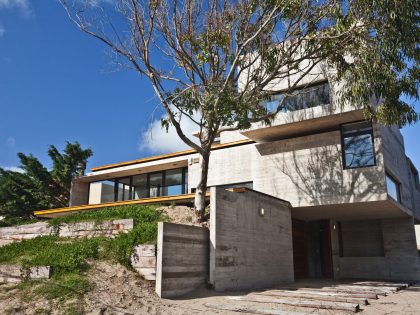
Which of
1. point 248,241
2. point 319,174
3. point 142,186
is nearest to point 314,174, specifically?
point 319,174

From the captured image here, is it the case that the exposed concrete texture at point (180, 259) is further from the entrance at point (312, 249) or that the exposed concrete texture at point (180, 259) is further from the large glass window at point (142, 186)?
the large glass window at point (142, 186)

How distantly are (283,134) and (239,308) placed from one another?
10.4 meters

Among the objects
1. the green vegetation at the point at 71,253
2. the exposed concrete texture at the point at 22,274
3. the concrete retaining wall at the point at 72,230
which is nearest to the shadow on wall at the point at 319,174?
the green vegetation at the point at 71,253

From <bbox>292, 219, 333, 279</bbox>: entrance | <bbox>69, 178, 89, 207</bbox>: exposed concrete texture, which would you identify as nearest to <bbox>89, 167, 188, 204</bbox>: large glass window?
<bbox>69, 178, 89, 207</bbox>: exposed concrete texture

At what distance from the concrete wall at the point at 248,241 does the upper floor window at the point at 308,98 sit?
3.92 metres

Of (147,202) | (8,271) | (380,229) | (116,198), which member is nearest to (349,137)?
(380,229)

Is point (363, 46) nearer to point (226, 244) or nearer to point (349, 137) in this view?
point (349, 137)

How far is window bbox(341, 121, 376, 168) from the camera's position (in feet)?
50.2

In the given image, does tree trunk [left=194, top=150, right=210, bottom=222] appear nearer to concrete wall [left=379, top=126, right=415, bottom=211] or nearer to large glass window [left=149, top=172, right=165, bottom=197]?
concrete wall [left=379, top=126, right=415, bottom=211]

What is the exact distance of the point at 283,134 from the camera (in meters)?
17.6

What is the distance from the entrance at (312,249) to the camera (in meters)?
18.5

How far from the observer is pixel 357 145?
51.5ft

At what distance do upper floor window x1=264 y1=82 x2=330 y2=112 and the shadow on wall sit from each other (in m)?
1.40

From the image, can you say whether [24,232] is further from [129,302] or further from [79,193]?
[79,193]
